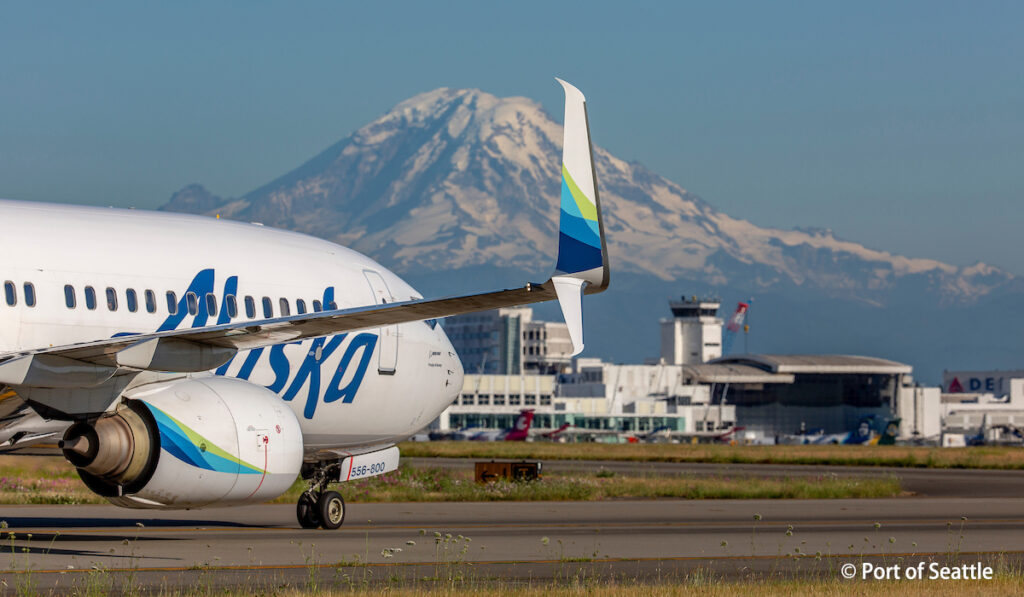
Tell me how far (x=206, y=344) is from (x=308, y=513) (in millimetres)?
8805

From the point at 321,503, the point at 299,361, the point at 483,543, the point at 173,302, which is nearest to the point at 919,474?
the point at 483,543

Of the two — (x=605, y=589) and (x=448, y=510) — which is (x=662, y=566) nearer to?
(x=605, y=589)

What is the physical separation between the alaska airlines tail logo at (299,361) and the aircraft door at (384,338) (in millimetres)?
271

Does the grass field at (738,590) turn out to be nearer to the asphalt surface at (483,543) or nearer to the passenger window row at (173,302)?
the asphalt surface at (483,543)

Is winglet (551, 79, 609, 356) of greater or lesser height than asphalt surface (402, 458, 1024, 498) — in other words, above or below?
above

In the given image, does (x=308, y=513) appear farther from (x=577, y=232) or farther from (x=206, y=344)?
(x=577, y=232)

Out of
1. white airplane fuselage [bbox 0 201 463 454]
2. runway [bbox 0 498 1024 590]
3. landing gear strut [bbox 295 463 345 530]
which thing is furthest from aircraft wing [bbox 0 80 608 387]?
landing gear strut [bbox 295 463 345 530]

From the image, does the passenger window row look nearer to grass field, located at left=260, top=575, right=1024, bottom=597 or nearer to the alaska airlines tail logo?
the alaska airlines tail logo

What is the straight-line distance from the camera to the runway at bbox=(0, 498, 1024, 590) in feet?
58.9

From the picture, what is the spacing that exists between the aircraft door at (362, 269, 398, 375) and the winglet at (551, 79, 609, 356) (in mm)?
8801

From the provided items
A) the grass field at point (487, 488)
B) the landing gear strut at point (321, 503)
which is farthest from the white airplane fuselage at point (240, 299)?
the grass field at point (487, 488)

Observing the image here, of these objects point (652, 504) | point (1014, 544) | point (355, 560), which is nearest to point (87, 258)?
point (355, 560)

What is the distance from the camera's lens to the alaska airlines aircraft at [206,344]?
1589cm

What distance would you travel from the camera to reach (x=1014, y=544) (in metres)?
24.7
